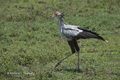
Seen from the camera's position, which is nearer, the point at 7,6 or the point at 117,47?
the point at 117,47

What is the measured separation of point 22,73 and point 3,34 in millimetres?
4213

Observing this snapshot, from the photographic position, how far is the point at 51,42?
9.48m

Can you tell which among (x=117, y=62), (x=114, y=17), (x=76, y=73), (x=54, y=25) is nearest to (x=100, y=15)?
(x=114, y=17)

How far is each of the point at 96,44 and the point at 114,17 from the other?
3.40 m

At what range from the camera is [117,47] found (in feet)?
29.3

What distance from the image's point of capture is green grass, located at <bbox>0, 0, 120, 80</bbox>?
6.36 meters

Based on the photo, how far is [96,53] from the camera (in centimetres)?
824

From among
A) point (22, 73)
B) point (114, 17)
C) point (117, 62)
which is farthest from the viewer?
point (114, 17)

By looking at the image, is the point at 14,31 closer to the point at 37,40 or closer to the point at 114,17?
the point at 37,40

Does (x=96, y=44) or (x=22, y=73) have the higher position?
(x=22, y=73)

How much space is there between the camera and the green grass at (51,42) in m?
6.36

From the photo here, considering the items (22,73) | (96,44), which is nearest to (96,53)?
(96,44)

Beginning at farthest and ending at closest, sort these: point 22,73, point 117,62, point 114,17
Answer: point 114,17
point 117,62
point 22,73

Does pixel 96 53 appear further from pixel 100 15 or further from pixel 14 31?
pixel 100 15
